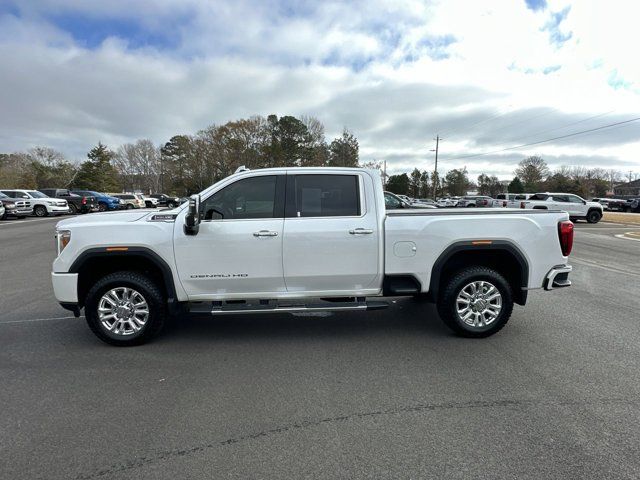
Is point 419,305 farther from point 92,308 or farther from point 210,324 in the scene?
point 92,308

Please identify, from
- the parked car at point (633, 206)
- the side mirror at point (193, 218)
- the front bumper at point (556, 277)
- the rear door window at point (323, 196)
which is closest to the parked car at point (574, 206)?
the parked car at point (633, 206)

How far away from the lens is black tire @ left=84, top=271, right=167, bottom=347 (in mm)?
4578

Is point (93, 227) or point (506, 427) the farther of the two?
point (93, 227)

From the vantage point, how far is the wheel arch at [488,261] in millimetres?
4828

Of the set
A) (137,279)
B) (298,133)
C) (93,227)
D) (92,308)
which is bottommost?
(92,308)

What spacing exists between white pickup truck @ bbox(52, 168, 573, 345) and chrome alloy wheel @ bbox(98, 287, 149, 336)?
0.4 inches

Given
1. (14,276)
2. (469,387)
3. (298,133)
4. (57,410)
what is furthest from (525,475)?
(298,133)

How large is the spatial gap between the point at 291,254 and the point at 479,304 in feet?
7.53

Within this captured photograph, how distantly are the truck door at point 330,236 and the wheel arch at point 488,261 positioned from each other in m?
0.74

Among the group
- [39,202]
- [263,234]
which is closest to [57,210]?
[39,202]

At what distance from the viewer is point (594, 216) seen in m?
25.7

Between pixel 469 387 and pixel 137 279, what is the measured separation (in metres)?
3.62

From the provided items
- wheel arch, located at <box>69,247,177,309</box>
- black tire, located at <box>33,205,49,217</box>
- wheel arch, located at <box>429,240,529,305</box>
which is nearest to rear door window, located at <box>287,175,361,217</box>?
wheel arch, located at <box>429,240,529,305</box>

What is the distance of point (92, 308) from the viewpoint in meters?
4.59
